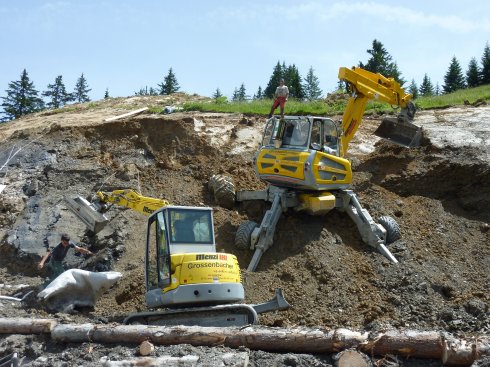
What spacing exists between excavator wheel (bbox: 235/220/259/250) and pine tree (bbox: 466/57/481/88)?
37.6 metres

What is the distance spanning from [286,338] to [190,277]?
8.14 feet

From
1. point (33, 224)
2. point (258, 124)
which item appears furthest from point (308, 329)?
point (258, 124)

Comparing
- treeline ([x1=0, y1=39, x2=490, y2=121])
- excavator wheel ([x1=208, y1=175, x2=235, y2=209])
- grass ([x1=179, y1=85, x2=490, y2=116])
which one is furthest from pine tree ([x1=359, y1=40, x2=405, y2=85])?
excavator wheel ([x1=208, y1=175, x2=235, y2=209])

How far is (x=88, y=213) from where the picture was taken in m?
12.1

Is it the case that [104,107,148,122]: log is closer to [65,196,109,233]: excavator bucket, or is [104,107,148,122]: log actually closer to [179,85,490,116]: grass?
[179,85,490,116]: grass

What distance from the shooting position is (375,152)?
1869 cm

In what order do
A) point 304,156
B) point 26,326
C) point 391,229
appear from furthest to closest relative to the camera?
point 391,229, point 304,156, point 26,326

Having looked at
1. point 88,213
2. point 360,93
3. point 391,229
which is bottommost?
point 391,229

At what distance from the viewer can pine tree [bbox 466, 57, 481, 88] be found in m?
47.9

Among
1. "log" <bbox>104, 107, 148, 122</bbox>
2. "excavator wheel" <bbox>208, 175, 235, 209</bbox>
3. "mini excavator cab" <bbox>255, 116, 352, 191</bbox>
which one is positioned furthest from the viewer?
"log" <bbox>104, 107, 148, 122</bbox>

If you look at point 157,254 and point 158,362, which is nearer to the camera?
point 158,362

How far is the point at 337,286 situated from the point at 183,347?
5679 mm

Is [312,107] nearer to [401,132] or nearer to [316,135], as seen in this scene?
[401,132]

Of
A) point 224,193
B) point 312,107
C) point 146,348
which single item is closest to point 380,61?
point 312,107
